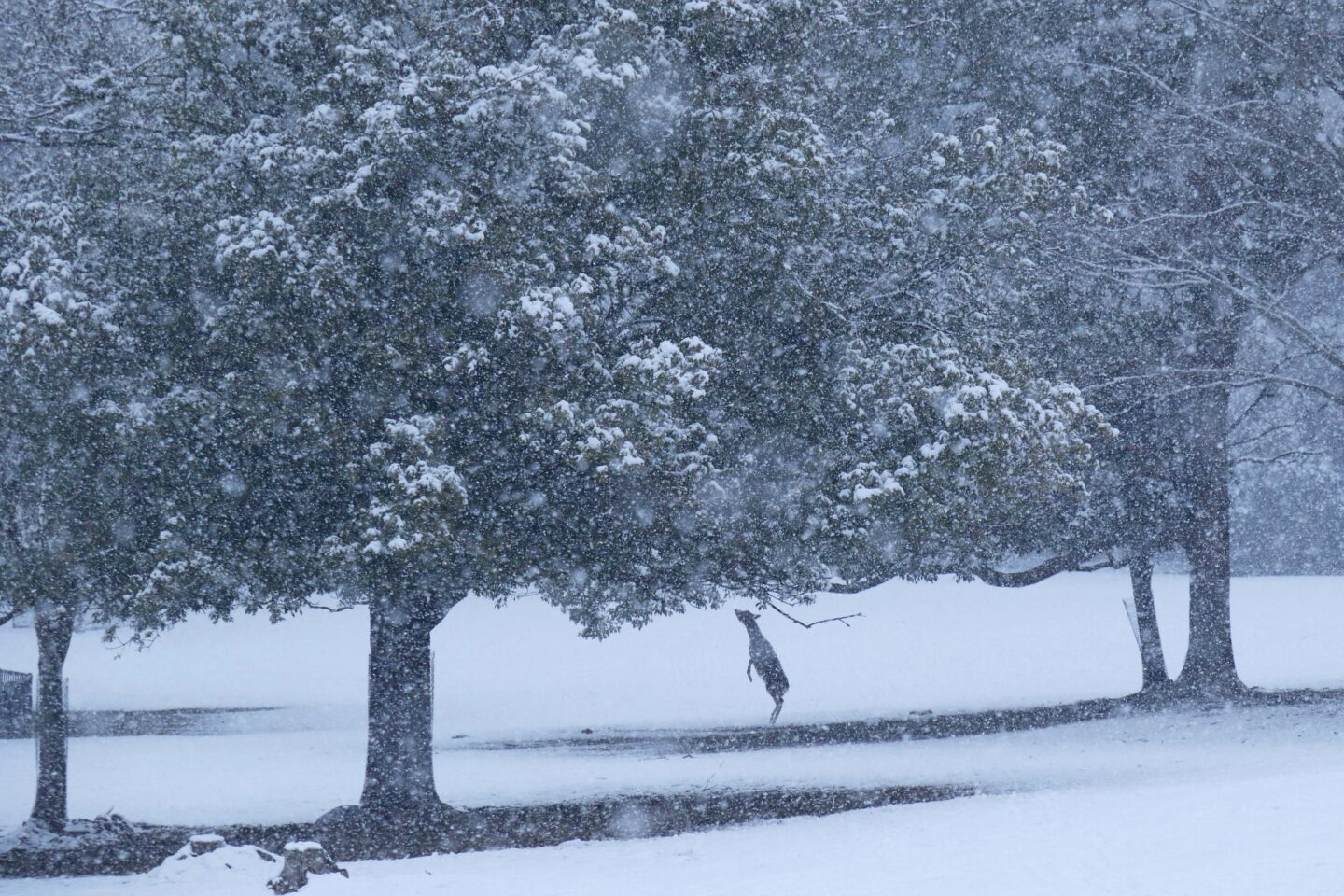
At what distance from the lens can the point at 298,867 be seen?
9.27m

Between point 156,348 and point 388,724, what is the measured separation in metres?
4.55

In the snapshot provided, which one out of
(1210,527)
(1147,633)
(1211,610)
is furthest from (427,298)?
(1147,633)

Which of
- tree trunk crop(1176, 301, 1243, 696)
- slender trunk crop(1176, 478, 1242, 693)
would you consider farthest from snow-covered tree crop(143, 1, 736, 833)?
slender trunk crop(1176, 478, 1242, 693)

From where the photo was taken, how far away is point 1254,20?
18.1m

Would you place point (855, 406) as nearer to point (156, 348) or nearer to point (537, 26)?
point (537, 26)

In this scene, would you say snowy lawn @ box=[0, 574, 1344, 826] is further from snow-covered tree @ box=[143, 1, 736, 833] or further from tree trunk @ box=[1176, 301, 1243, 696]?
snow-covered tree @ box=[143, 1, 736, 833]

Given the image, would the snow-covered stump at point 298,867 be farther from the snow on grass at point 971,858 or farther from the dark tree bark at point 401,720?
the dark tree bark at point 401,720

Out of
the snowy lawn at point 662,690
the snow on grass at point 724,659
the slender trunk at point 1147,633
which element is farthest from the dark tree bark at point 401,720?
the slender trunk at point 1147,633

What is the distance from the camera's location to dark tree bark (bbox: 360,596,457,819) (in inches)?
555

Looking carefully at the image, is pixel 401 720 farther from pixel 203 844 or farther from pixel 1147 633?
pixel 1147 633

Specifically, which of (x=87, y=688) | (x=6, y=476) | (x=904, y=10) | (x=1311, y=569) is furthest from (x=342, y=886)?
(x=1311, y=569)

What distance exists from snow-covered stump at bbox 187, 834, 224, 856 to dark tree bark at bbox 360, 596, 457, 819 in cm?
368

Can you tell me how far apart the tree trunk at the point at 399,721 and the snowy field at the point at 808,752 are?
1879mm

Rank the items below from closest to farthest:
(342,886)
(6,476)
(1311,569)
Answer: (342,886) → (6,476) → (1311,569)
